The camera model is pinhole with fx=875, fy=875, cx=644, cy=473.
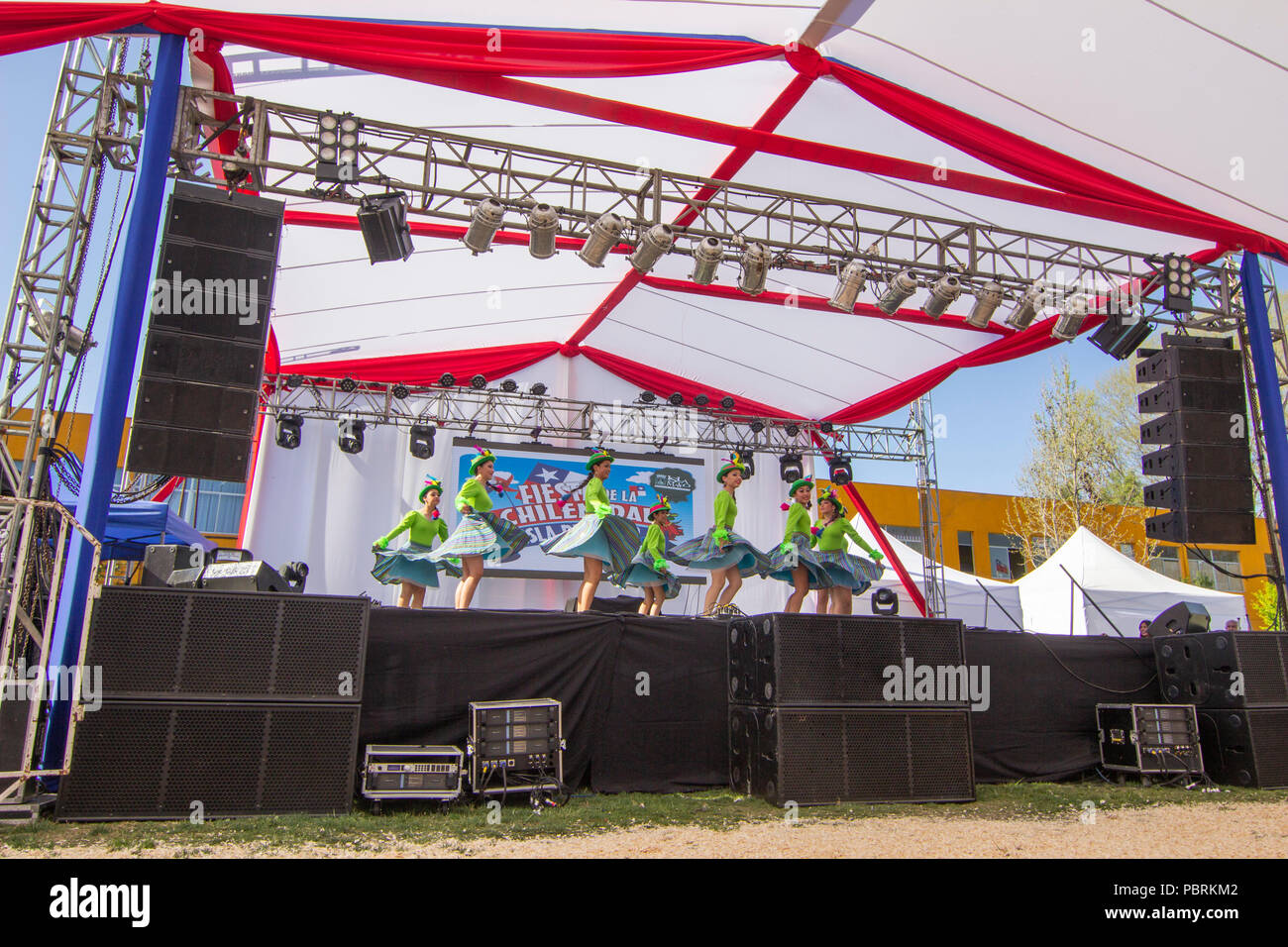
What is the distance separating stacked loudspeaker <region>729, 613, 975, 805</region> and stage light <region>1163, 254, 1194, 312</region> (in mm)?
5039

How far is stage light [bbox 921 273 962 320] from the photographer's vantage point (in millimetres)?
8125

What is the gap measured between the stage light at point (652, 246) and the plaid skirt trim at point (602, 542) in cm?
222

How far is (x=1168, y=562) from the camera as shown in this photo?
2733 cm

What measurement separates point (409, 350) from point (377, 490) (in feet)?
6.51

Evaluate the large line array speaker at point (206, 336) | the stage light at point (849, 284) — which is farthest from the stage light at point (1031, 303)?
the large line array speaker at point (206, 336)

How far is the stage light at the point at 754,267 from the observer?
759cm

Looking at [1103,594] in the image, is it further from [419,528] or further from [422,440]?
[419,528]

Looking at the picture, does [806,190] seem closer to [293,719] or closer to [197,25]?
[197,25]

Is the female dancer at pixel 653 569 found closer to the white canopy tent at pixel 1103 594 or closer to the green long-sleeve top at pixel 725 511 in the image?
the green long-sleeve top at pixel 725 511

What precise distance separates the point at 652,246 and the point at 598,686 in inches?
145

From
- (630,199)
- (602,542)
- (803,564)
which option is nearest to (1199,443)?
(803,564)

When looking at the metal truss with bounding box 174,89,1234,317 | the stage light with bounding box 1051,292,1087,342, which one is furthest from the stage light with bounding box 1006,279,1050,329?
the stage light with bounding box 1051,292,1087,342

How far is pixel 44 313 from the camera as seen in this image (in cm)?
564
